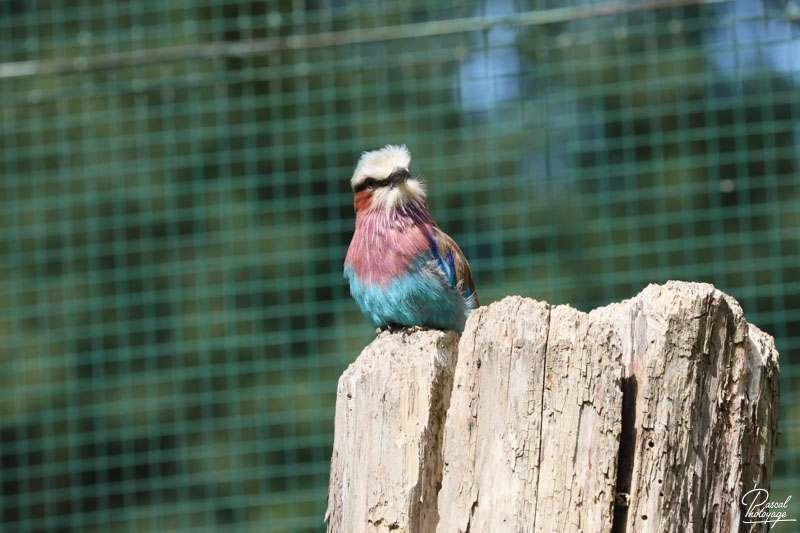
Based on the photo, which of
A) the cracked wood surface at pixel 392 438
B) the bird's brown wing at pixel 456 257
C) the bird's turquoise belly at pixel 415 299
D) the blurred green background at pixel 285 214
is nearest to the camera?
the cracked wood surface at pixel 392 438

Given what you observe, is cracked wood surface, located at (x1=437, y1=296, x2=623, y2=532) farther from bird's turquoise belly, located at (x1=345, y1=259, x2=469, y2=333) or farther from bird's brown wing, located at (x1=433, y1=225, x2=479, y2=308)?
bird's brown wing, located at (x1=433, y1=225, x2=479, y2=308)

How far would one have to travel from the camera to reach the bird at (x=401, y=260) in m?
3.24

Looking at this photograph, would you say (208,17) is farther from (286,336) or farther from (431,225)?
(431,225)

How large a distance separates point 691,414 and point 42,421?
462cm

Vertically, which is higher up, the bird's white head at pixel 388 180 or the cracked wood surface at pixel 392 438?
the bird's white head at pixel 388 180

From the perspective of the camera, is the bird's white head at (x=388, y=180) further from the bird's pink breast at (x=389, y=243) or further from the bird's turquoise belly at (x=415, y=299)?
the bird's turquoise belly at (x=415, y=299)

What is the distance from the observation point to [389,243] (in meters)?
3.30

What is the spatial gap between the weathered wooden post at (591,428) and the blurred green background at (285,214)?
3190mm

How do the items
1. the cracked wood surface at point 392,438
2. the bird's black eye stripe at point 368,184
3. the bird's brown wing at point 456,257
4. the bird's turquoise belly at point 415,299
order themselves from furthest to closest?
the bird's black eye stripe at point 368,184 → the bird's brown wing at point 456,257 → the bird's turquoise belly at point 415,299 → the cracked wood surface at point 392,438
